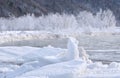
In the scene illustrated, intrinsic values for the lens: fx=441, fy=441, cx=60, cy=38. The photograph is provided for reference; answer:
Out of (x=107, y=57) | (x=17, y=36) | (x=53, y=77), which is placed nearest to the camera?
(x=53, y=77)

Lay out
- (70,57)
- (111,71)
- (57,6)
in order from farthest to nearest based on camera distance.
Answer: (57,6) → (70,57) → (111,71)

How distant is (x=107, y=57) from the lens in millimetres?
21250

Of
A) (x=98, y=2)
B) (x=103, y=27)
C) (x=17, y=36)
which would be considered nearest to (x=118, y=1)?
(x=98, y=2)

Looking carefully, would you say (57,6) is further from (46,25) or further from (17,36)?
(17,36)

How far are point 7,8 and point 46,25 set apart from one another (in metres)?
30.2

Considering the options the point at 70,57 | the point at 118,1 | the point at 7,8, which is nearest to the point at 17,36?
the point at 70,57

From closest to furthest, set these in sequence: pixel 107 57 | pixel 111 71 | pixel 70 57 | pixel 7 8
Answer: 1. pixel 111 71
2. pixel 70 57
3. pixel 107 57
4. pixel 7 8

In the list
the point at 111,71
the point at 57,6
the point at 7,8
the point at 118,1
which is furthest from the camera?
the point at 118,1

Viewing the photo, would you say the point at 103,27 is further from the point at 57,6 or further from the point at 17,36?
the point at 57,6

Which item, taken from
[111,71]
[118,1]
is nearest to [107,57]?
[111,71]

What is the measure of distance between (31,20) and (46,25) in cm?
273

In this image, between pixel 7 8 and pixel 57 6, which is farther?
pixel 57 6

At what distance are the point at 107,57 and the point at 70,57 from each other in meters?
7.49

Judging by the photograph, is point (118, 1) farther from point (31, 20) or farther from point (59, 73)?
point (59, 73)
